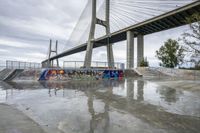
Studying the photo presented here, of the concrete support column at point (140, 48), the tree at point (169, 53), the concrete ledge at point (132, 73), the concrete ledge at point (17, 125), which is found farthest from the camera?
the concrete support column at point (140, 48)

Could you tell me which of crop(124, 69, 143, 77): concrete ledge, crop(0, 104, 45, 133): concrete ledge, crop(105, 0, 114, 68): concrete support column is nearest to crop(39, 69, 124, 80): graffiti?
crop(124, 69, 143, 77): concrete ledge

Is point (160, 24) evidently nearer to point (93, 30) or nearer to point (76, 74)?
point (93, 30)

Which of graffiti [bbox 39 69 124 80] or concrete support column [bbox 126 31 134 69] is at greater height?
concrete support column [bbox 126 31 134 69]

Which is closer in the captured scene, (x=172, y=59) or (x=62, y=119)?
(x=62, y=119)

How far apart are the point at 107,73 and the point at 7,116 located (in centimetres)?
2418

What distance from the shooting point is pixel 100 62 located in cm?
3484

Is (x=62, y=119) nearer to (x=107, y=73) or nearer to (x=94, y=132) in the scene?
(x=94, y=132)

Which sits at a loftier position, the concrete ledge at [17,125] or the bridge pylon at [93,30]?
the bridge pylon at [93,30]

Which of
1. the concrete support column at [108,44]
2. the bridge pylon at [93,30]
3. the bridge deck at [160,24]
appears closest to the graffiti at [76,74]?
the concrete support column at [108,44]

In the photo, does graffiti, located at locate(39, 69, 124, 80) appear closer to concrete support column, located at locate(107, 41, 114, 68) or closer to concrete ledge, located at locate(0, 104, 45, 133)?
concrete support column, located at locate(107, 41, 114, 68)

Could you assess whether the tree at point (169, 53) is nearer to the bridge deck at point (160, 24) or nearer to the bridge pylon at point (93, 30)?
the bridge deck at point (160, 24)

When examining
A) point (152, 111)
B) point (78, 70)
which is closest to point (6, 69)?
point (78, 70)

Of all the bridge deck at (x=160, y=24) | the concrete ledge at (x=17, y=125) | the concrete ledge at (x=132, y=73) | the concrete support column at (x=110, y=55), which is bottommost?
the concrete ledge at (x=17, y=125)

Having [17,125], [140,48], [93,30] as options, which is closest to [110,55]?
[93,30]
